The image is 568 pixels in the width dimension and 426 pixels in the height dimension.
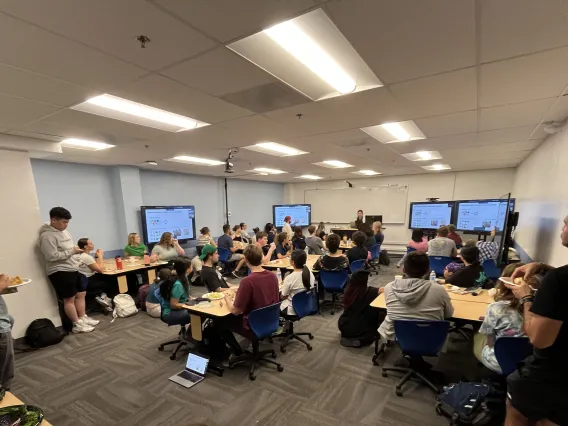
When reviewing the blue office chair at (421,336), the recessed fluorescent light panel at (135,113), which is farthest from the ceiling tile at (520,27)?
the recessed fluorescent light panel at (135,113)

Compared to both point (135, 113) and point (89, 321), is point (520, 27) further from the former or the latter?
point (89, 321)

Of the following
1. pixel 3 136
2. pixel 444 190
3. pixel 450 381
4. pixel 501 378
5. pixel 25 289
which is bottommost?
pixel 450 381

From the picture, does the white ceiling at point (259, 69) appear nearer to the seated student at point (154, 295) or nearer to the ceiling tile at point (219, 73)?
the ceiling tile at point (219, 73)

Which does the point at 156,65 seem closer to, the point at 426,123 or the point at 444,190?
the point at 426,123

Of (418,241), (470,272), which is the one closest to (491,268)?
(418,241)

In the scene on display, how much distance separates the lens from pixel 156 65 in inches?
64.4

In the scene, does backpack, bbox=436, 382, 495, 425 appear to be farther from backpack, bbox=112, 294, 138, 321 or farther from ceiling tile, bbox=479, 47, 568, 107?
backpack, bbox=112, 294, 138, 321

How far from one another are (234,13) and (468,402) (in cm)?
285

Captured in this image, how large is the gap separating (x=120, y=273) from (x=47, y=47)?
3.82 meters

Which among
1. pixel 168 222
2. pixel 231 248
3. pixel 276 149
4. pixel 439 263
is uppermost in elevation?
pixel 276 149

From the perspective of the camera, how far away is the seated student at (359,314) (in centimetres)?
301

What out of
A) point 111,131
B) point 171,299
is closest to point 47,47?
point 111,131

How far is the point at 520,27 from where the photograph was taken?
1312mm

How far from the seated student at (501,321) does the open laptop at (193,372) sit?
8.02 feet
